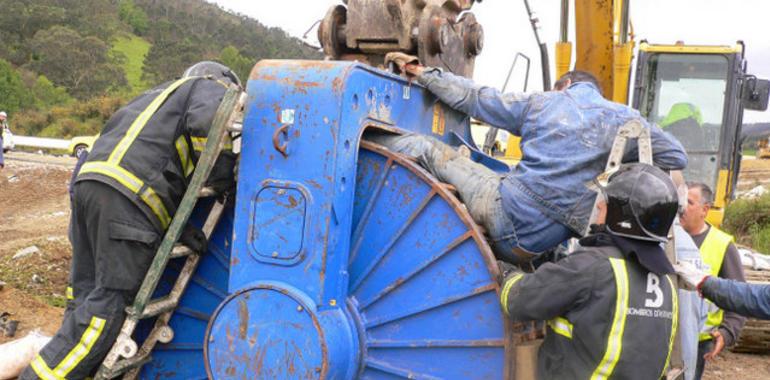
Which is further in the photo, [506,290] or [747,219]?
[747,219]

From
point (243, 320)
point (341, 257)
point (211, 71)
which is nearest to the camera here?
point (243, 320)

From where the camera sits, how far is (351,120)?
9.71 feet

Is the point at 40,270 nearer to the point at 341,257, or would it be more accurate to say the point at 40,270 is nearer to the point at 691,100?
the point at 341,257

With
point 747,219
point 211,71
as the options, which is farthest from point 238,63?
point 211,71

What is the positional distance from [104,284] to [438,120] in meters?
1.85

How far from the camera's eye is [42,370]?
3057mm

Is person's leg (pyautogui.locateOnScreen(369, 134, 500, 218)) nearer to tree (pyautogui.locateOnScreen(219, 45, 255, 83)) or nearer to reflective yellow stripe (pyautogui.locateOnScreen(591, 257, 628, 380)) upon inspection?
reflective yellow stripe (pyautogui.locateOnScreen(591, 257, 628, 380))

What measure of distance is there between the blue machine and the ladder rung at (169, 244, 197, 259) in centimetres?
34

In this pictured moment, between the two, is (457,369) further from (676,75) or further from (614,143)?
(676,75)

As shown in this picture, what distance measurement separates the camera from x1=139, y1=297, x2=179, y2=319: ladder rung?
3.10 m

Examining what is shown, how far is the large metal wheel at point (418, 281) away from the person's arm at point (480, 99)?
516mm

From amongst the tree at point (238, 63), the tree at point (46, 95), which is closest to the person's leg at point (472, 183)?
the tree at point (46, 95)

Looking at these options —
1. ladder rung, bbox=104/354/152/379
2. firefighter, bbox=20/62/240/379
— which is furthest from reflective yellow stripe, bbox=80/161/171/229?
ladder rung, bbox=104/354/152/379

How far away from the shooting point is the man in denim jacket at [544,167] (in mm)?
3090
